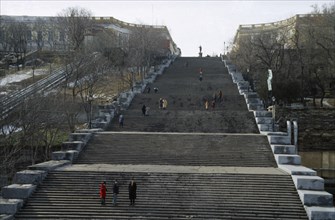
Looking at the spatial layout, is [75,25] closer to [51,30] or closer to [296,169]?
[51,30]

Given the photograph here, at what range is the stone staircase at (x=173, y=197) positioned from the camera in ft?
58.1

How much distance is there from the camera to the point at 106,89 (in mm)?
51969

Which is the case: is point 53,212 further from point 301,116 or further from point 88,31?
point 88,31

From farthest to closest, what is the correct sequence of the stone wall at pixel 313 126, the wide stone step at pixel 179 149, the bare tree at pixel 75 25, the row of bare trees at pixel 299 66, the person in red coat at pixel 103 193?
the bare tree at pixel 75 25 → the row of bare trees at pixel 299 66 → the stone wall at pixel 313 126 → the wide stone step at pixel 179 149 → the person in red coat at pixel 103 193

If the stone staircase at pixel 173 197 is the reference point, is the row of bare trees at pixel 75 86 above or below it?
above

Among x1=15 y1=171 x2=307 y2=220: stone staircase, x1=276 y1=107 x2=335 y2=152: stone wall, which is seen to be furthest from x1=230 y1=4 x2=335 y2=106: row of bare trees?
x1=15 y1=171 x2=307 y2=220: stone staircase

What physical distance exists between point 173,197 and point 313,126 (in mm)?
24012

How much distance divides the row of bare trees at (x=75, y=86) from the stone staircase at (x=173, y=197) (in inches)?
101

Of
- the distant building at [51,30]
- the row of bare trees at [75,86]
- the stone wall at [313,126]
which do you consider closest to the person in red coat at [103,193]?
the row of bare trees at [75,86]

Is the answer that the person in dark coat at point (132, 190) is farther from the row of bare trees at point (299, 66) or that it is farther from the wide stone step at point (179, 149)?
the row of bare trees at point (299, 66)

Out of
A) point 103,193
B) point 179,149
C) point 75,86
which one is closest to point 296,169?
point 179,149

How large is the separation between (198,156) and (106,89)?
93.4 ft

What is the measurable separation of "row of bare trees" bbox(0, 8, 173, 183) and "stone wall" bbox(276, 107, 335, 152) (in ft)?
52.2

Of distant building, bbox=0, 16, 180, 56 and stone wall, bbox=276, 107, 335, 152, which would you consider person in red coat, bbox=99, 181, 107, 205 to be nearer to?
stone wall, bbox=276, 107, 335, 152
